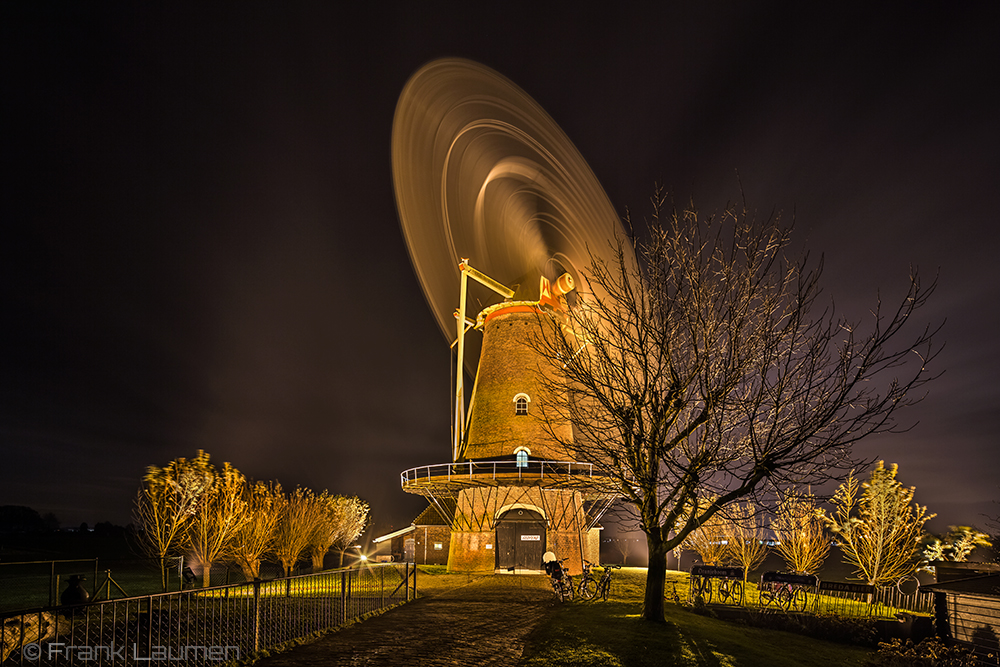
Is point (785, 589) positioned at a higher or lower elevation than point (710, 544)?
higher

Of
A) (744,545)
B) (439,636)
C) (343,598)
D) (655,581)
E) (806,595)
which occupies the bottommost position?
(744,545)

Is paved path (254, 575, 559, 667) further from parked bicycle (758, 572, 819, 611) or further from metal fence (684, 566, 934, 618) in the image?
parked bicycle (758, 572, 819, 611)

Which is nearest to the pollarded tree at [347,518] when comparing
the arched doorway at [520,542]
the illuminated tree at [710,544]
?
the arched doorway at [520,542]

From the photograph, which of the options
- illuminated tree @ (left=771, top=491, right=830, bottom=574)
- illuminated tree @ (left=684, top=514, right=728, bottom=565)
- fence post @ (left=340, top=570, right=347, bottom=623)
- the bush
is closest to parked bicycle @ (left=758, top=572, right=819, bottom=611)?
the bush

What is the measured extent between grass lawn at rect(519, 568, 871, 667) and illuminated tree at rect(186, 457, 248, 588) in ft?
46.1

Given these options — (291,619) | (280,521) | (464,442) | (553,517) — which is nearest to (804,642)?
(291,619)

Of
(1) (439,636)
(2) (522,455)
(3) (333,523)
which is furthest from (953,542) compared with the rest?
(1) (439,636)

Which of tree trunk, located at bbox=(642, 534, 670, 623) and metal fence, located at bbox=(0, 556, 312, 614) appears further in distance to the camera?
metal fence, located at bbox=(0, 556, 312, 614)

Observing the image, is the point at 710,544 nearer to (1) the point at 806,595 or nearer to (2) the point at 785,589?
(2) the point at 785,589

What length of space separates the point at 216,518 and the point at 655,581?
17150 millimetres

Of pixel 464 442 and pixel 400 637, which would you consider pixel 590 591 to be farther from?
pixel 464 442

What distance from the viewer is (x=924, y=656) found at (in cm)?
1021

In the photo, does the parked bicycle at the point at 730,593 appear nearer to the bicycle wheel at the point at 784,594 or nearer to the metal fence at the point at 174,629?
the bicycle wheel at the point at 784,594

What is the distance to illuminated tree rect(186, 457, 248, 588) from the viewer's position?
2225 cm
